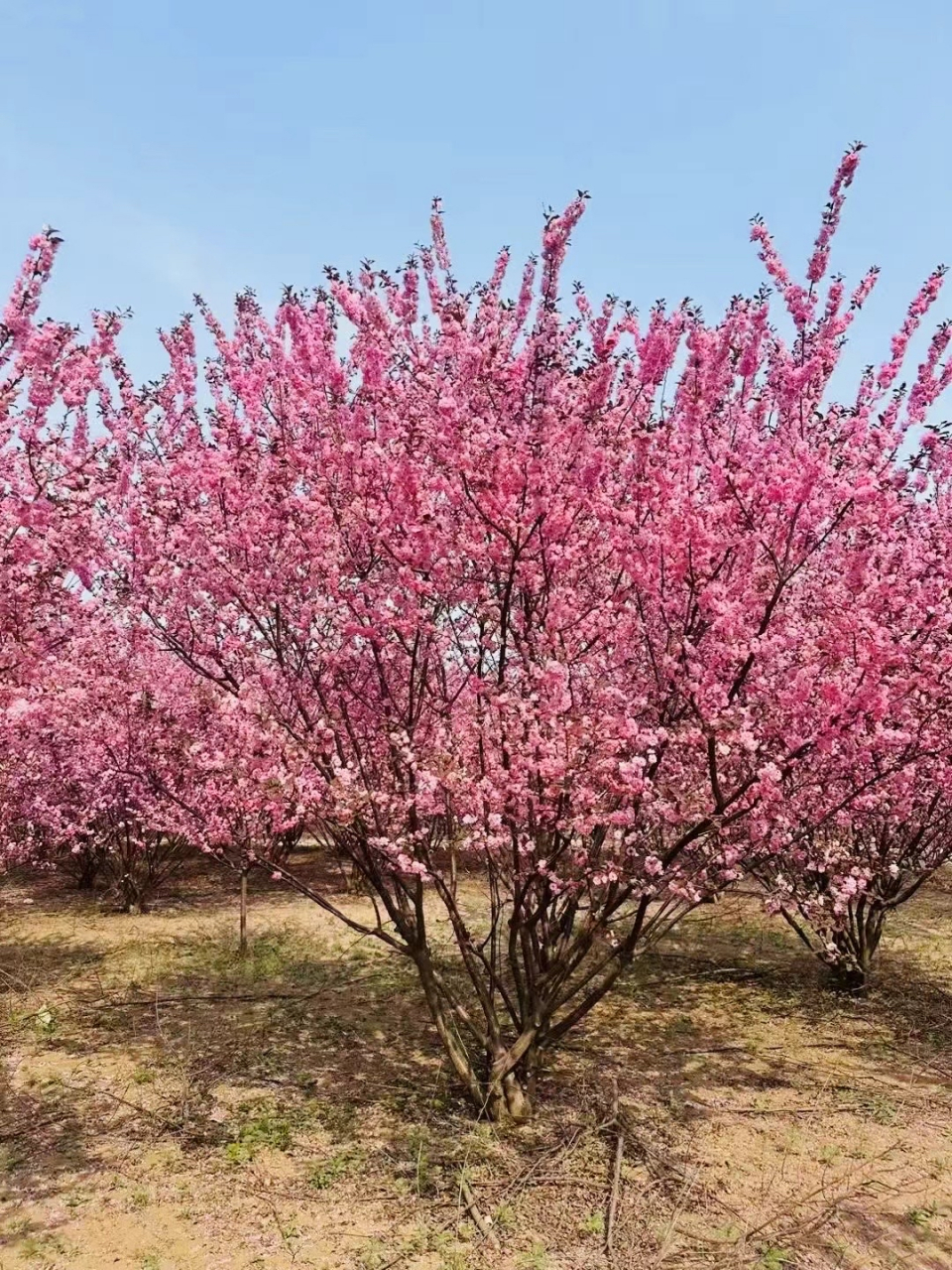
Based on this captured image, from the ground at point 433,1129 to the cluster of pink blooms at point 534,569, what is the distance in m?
1.80

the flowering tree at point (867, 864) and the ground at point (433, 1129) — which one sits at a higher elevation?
the flowering tree at point (867, 864)

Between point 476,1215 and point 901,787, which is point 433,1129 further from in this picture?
point 901,787

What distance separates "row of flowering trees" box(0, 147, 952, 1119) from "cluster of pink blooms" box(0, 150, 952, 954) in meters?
0.03

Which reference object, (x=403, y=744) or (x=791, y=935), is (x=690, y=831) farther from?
(x=791, y=935)

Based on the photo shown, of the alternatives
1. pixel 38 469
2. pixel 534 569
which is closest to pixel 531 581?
pixel 534 569

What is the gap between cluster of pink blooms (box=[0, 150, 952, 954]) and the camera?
205 inches

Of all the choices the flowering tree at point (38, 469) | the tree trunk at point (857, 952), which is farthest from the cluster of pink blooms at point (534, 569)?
the tree trunk at point (857, 952)

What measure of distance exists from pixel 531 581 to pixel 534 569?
3.8 inches

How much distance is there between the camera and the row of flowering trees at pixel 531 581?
5219mm

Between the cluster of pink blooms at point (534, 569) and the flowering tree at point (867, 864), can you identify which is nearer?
the cluster of pink blooms at point (534, 569)

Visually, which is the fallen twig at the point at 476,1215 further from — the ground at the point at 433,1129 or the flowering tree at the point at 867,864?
the flowering tree at the point at 867,864

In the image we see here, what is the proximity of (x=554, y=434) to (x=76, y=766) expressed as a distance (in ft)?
34.4

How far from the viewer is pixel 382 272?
623 cm

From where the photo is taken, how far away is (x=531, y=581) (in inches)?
221
